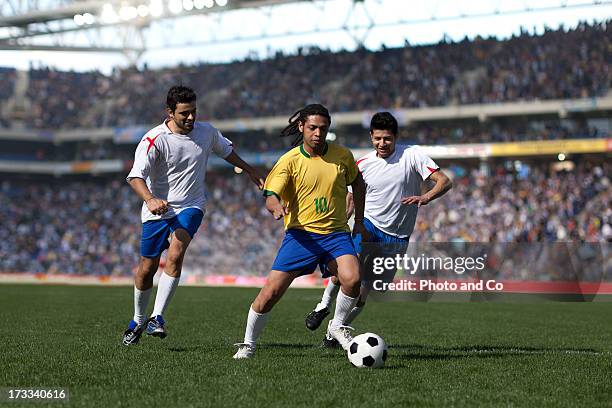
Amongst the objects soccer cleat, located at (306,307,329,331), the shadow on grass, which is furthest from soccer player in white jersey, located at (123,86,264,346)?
the shadow on grass

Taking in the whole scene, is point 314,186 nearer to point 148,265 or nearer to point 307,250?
point 307,250

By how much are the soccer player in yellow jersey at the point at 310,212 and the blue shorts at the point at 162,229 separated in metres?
1.38

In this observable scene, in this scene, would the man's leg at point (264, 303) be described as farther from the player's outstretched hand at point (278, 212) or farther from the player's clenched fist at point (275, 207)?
the player's outstretched hand at point (278, 212)

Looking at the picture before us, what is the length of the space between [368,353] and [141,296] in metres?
2.73

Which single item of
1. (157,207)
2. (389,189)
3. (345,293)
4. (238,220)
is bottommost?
(345,293)

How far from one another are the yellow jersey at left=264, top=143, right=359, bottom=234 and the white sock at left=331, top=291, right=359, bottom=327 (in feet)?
2.20

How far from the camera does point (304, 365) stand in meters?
7.02

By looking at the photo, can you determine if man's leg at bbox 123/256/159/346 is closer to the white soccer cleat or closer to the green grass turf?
the green grass turf

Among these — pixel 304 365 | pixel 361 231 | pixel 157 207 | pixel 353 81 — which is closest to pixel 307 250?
pixel 304 365

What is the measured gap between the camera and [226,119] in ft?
146

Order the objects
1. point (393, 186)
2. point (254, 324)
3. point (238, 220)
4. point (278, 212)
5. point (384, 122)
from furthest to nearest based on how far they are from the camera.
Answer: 1. point (238, 220)
2. point (393, 186)
3. point (384, 122)
4. point (254, 324)
5. point (278, 212)

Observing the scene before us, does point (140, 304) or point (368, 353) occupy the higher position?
point (140, 304)

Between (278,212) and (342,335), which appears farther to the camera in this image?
(342,335)

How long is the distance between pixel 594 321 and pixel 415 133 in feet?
90.6
